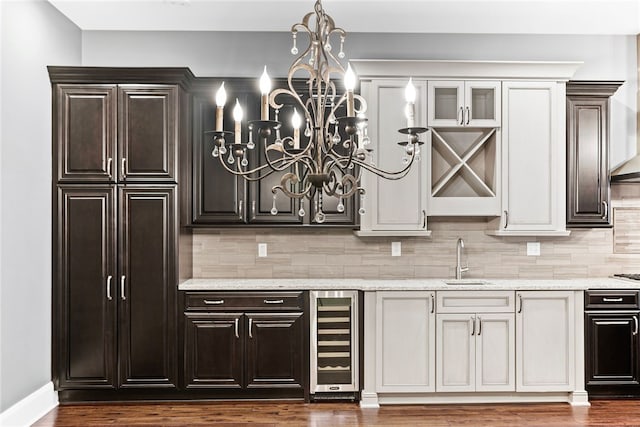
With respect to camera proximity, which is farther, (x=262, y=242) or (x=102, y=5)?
(x=262, y=242)

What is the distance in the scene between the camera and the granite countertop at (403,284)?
394cm

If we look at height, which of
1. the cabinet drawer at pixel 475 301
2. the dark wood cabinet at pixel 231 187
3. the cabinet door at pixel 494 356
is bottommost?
the cabinet door at pixel 494 356

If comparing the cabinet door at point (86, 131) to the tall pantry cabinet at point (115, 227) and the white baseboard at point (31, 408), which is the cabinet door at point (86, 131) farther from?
the white baseboard at point (31, 408)

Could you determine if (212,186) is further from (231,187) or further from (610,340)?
(610,340)

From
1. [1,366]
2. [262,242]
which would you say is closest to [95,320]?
[1,366]

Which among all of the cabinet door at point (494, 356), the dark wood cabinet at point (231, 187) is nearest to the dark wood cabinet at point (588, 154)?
the cabinet door at point (494, 356)

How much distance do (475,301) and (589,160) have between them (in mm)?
1520

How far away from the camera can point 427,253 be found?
4.55 metres

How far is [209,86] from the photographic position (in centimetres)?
417

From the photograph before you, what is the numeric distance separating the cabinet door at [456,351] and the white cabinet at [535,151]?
0.98 meters

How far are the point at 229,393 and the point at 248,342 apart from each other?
0.41 m

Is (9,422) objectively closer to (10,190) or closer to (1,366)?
(1,366)

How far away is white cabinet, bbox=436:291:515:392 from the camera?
3928 millimetres

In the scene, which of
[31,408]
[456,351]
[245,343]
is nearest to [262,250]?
[245,343]
